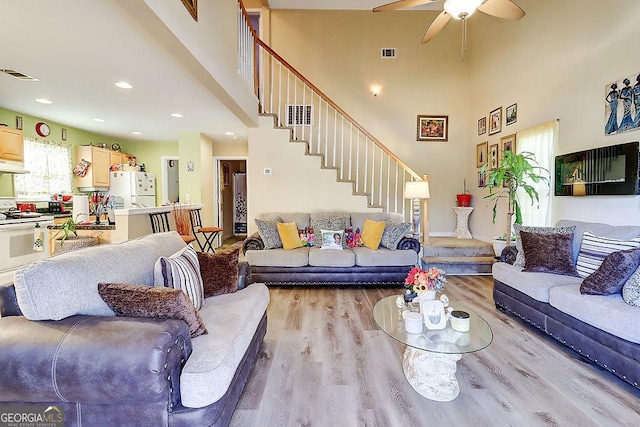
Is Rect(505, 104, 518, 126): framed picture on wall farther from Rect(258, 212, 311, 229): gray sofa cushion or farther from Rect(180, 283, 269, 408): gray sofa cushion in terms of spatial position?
Rect(180, 283, 269, 408): gray sofa cushion

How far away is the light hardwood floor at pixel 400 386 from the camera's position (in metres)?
1.73

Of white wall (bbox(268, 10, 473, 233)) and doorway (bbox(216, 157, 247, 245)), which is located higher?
white wall (bbox(268, 10, 473, 233))

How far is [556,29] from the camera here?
13.2ft

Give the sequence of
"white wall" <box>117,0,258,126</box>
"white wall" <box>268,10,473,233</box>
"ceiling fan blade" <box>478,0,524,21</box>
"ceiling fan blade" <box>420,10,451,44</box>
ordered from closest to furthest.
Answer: "white wall" <box>117,0,258,126</box> → "ceiling fan blade" <box>478,0,524,21</box> → "ceiling fan blade" <box>420,10,451,44</box> → "white wall" <box>268,10,473,233</box>

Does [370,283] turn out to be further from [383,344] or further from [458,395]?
[458,395]

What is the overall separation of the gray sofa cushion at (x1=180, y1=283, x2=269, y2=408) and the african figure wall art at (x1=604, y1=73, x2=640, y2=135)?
3.86 meters

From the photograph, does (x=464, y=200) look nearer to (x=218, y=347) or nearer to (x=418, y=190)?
(x=418, y=190)

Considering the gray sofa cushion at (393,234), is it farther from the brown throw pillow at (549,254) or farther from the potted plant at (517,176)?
the brown throw pillow at (549,254)

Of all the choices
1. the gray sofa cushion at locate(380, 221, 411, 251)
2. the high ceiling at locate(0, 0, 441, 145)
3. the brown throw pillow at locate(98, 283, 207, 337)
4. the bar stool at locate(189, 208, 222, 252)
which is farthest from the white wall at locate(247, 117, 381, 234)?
the brown throw pillow at locate(98, 283, 207, 337)

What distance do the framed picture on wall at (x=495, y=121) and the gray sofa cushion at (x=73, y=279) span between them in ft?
18.6

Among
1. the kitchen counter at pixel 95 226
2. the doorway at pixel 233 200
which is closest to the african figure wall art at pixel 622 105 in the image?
the kitchen counter at pixel 95 226

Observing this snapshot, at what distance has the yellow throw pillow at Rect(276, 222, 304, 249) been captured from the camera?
4.31 m

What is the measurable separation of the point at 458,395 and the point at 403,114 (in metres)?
5.56

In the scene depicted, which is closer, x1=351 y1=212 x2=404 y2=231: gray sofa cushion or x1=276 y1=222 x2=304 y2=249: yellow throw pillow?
x1=276 y1=222 x2=304 y2=249: yellow throw pillow
